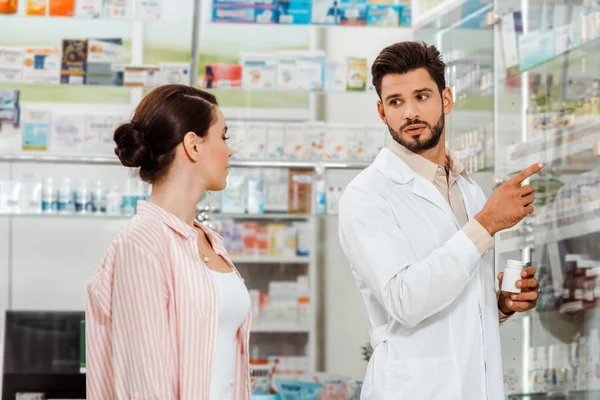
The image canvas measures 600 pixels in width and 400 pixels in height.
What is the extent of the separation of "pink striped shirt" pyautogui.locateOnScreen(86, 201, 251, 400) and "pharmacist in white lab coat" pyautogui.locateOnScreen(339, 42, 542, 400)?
41 centimetres

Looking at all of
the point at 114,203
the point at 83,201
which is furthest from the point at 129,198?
the point at 83,201

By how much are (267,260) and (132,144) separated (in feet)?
9.95

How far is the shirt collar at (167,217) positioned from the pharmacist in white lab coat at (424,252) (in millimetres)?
400

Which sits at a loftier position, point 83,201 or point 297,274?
point 83,201

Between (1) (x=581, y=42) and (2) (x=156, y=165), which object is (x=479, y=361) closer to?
(2) (x=156, y=165)

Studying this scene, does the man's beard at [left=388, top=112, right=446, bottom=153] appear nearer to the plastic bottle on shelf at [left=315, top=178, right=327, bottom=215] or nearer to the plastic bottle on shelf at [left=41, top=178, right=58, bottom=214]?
the plastic bottle on shelf at [left=315, top=178, right=327, bottom=215]

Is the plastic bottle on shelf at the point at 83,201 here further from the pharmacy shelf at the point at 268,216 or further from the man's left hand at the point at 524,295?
the man's left hand at the point at 524,295

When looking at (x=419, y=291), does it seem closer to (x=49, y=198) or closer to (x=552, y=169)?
(x=552, y=169)

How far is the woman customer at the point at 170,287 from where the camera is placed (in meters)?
1.77

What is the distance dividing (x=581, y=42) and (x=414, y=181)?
1129 mm

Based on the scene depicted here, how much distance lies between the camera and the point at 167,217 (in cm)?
193

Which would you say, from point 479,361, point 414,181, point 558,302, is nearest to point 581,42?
point 558,302

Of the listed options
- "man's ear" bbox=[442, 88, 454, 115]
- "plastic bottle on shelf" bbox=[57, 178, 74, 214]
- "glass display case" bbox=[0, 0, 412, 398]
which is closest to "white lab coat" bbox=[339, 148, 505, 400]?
"man's ear" bbox=[442, 88, 454, 115]

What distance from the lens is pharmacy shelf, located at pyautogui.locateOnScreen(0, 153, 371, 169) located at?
4.86 m
